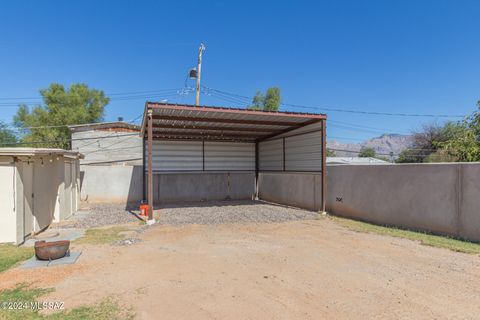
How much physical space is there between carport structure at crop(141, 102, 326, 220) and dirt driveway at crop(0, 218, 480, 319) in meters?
5.23

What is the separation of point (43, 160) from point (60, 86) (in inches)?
1047

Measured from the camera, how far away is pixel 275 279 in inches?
179

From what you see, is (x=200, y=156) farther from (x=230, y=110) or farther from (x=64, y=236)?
(x=64, y=236)

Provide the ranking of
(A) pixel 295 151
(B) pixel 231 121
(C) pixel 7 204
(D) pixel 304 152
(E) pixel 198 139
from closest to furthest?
(C) pixel 7 204, (B) pixel 231 121, (D) pixel 304 152, (A) pixel 295 151, (E) pixel 198 139

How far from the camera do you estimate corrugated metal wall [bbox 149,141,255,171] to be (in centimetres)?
1565

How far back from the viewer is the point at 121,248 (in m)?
6.52

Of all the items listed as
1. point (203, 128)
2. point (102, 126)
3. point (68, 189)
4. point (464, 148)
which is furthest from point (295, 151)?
point (102, 126)

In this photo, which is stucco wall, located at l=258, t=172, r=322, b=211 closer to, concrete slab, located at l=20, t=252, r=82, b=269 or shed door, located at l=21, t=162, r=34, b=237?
concrete slab, located at l=20, t=252, r=82, b=269

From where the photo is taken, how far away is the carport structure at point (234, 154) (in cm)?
1154

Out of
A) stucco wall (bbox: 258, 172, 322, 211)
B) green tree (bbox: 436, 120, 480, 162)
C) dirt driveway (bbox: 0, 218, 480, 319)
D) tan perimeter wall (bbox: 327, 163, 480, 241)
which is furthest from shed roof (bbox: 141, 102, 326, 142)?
dirt driveway (bbox: 0, 218, 480, 319)

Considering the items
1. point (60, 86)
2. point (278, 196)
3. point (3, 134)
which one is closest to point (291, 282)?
point (278, 196)

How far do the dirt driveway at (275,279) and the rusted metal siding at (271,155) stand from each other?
26.7 ft

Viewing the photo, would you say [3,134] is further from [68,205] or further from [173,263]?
[173,263]

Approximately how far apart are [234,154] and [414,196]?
10.3 meters
